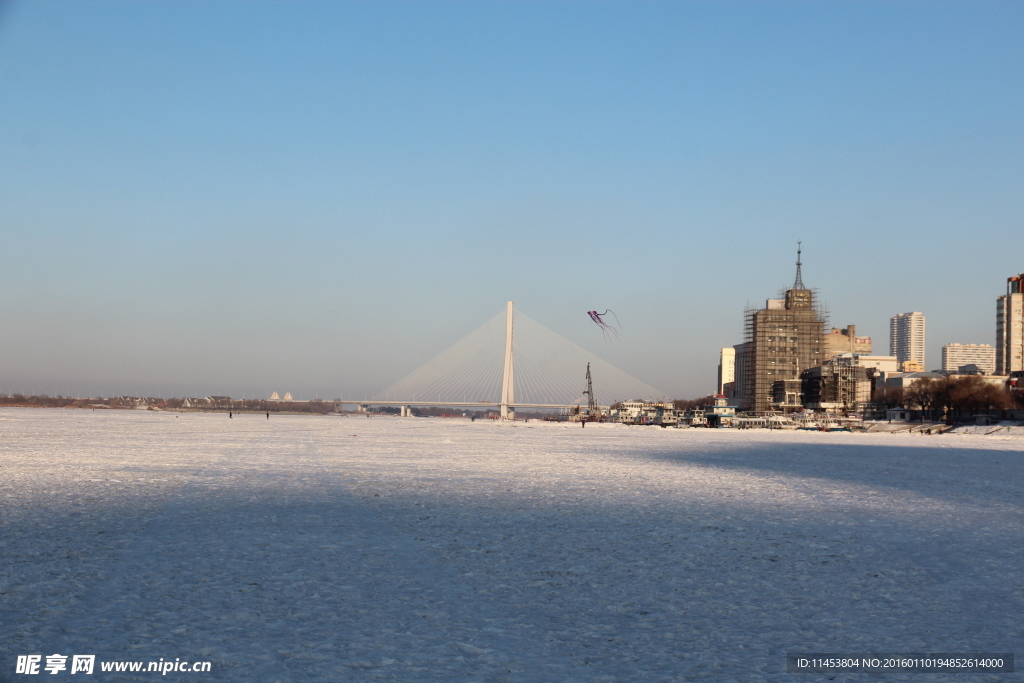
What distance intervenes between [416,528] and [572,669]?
6.54 metres

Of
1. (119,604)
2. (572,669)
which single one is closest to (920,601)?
(572,669)

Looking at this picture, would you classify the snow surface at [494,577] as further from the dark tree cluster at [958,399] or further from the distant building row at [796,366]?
the distant building row at [796,366]

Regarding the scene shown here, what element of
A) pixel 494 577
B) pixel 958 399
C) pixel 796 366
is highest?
pixel 796 366

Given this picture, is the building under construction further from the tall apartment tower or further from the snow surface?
the snow surface

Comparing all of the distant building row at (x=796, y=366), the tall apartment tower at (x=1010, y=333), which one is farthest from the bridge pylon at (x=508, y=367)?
the tall apartment tower at (x=1010, y=333)

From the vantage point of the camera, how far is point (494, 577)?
381 inches

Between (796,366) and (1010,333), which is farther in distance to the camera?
(1010,333)

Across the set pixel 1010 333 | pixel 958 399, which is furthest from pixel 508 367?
pixel 1010 333

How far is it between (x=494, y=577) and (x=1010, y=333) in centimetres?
20906

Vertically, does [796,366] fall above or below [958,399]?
above

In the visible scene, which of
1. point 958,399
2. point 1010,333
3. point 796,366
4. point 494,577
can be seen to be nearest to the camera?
point 494,577

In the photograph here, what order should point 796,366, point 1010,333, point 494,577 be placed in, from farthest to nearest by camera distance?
point 1010,333 < point 796,366 < point 494,577

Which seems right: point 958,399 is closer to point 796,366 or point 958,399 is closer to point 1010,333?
point 796,366

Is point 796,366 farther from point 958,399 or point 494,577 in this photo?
point 494,577
